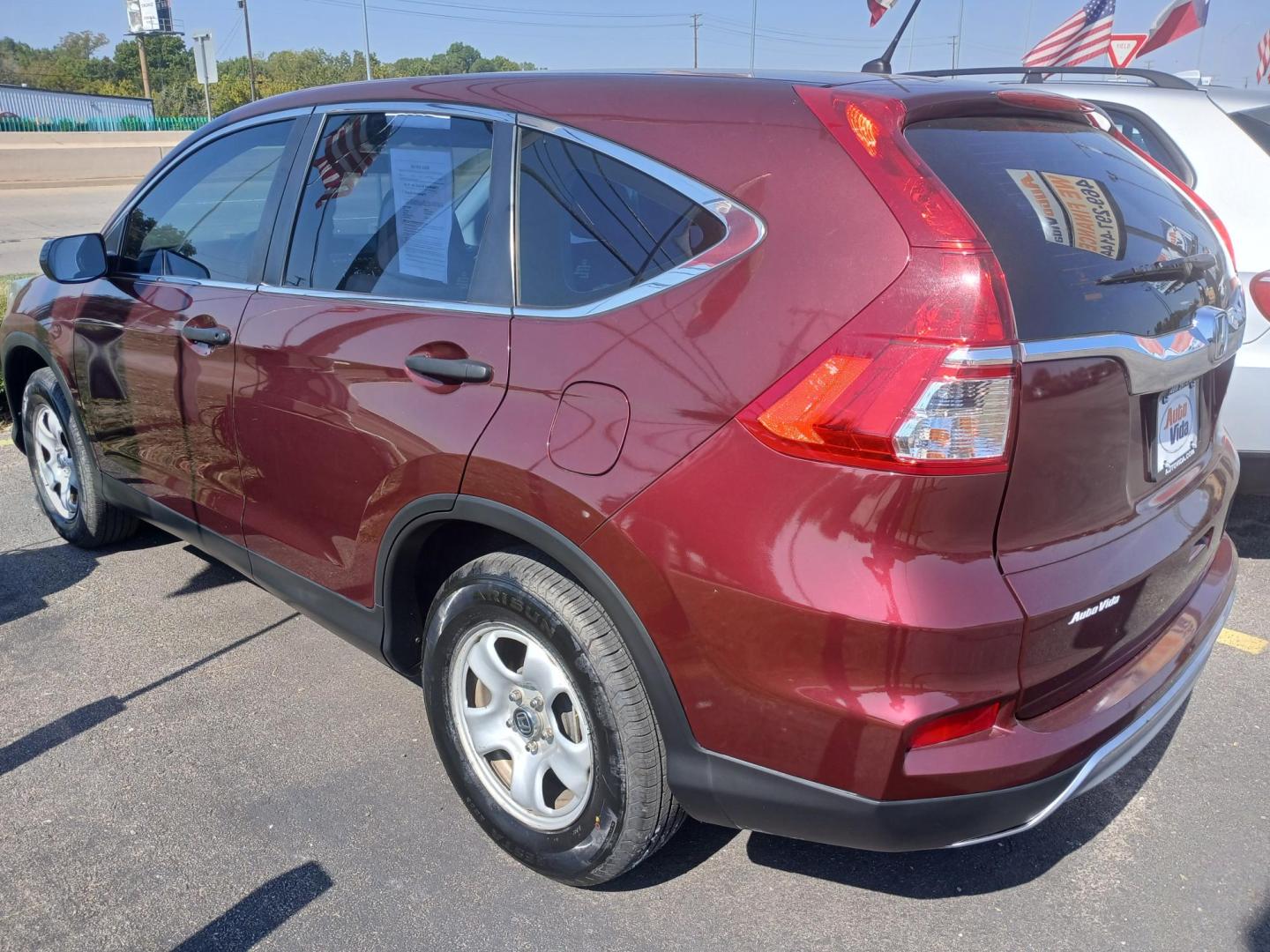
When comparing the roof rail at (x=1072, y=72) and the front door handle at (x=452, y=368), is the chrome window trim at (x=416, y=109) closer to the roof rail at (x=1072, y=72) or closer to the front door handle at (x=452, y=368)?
A: the front door handle at (x=452, y=368)

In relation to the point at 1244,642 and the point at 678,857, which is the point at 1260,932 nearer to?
the point at 678,857

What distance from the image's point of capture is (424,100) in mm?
2732

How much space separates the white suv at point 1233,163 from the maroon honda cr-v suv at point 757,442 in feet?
3.88

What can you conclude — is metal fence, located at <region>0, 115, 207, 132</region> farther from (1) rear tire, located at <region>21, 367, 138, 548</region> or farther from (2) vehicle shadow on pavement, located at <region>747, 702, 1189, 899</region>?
(2) vehicle shadow on pavement, located at <region>747, 702, 1189, 899</region>

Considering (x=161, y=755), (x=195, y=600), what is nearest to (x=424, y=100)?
(x=161, y=755)

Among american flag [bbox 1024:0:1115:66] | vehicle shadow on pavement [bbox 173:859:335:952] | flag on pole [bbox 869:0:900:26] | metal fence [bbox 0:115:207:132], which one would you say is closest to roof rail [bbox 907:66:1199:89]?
flag on pole [bbox 869:0:900:26]

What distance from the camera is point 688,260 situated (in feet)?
6.82

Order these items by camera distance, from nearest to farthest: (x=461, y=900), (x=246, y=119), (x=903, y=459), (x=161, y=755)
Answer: (x=903, y=459) → (x=461, y=900) → (x=161, y=755) → (x=246, y=119)

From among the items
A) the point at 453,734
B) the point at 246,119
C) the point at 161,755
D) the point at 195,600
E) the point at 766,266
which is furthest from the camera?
the point at 195,600

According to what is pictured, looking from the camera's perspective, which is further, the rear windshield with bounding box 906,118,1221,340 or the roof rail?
the roof rail

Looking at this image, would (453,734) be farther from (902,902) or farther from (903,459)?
(903,459)

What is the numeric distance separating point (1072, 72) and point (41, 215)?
747 inches

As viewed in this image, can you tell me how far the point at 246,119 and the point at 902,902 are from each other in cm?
297

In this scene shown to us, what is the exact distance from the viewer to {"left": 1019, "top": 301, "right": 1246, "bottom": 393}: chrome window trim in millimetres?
1888
